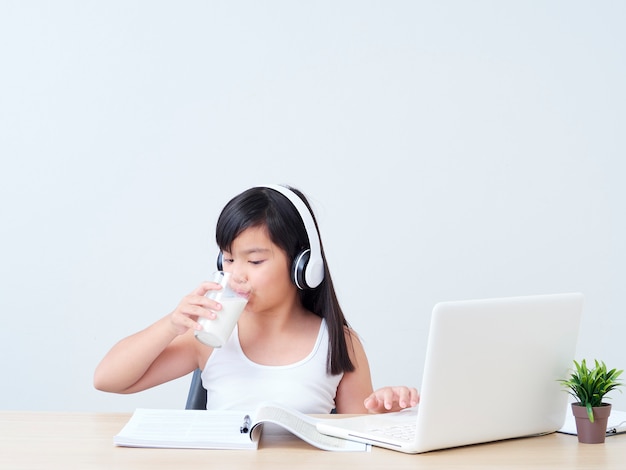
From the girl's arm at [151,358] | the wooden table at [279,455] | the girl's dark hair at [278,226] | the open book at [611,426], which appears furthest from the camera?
the girl's dark hair at [278,226]

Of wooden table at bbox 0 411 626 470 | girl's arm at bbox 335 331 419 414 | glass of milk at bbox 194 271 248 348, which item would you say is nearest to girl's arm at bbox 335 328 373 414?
girl's arm at bbox 335 331 419 414

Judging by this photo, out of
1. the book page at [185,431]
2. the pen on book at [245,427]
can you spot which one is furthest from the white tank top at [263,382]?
the pen on book at [245,427]

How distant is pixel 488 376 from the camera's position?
1.27m

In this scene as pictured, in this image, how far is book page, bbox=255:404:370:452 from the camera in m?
1.28

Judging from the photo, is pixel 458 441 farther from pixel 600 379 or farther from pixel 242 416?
pixel 242 416

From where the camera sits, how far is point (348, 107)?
299 cm

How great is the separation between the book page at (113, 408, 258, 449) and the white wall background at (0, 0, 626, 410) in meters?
1.51

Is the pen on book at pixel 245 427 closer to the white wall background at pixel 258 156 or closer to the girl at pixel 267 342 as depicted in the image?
the girl at pixel 267 342

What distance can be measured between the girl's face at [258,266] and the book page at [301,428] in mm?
409

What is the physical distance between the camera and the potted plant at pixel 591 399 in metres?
1.34

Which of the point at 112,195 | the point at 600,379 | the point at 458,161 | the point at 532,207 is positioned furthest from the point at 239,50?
the point at 600,379

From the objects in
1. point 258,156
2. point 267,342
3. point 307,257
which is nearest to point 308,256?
point 307,257

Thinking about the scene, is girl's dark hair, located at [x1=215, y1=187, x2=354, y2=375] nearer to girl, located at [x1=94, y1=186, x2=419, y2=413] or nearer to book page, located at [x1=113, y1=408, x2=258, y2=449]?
Answer: girl, located at [x1=94, y1=186, x2=419, y2=413]

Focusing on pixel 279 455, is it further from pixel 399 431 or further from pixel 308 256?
pixel 308 256
